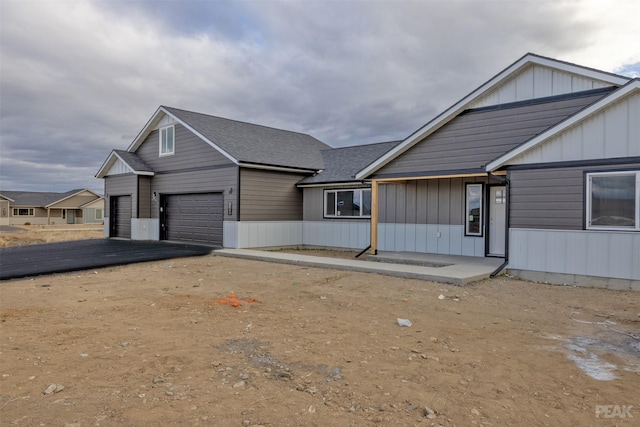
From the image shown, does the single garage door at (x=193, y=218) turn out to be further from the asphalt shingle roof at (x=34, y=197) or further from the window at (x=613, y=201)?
the asphalt shingle roof at (x=34, y=197)

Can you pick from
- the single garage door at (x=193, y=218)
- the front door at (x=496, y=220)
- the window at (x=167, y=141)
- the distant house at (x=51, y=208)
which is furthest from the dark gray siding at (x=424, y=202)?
the distant house at (x=51, y=208)

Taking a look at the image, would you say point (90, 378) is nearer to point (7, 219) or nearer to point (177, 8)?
point (177, 8)

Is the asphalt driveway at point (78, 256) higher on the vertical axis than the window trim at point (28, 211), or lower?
lower

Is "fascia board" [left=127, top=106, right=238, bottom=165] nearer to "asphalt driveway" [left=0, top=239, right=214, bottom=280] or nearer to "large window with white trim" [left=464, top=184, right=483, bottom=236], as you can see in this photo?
"asphalt driveway" [left=0, top=239, right=214, bottom=280]

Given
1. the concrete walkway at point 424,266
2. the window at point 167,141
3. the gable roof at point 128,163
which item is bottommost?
the concrete walkway at point 424,266

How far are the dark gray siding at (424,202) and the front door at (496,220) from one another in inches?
20.2

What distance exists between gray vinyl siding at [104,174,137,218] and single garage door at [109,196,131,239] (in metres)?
0.28

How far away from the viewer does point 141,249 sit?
15.9m

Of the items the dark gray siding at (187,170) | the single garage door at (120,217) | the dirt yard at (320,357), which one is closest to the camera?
the dirt yard at (320,357)

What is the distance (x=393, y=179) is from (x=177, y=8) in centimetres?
866

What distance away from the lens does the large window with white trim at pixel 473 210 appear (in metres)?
12.6

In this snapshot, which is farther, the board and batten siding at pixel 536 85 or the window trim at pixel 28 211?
the window trim at pixel 28 211

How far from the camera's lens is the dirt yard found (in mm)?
3336

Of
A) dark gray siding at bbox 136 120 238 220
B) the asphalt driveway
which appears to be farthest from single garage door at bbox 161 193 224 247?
the asphalt driveway
